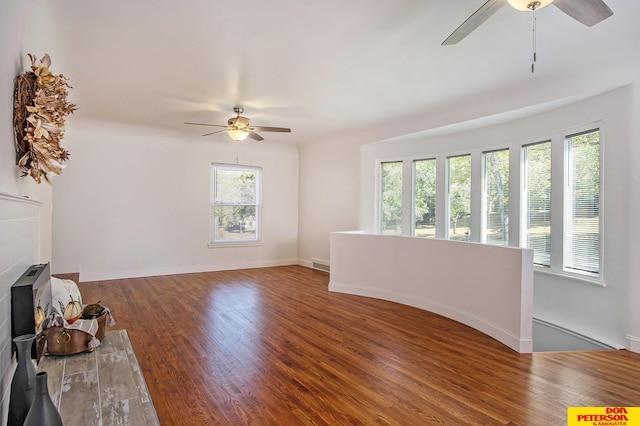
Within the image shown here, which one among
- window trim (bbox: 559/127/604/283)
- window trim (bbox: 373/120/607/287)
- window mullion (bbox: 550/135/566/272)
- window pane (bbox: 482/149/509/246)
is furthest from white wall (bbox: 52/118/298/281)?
window trim (bbox: 559/127/604/283)

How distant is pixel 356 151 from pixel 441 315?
3.43m

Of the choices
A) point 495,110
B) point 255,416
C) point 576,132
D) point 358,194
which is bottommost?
point 255,416

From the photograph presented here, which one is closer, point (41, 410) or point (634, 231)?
point (41, 410)

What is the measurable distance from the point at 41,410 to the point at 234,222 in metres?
6.32

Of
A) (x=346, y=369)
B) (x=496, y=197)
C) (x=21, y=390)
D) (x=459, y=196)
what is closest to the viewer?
(x=21, y=390)

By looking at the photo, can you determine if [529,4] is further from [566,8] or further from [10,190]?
[10,190]

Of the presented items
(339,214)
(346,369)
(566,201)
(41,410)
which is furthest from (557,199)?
(41,410)

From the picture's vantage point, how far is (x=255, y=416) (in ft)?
7.16

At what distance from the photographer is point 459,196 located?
5469mm

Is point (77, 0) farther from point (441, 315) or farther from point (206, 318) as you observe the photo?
point (441, 315)

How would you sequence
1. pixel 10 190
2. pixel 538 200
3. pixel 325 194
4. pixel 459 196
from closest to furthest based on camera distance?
pixel 10 190 → pixel 538 200 → pixel 459 196 → pixel 325 194

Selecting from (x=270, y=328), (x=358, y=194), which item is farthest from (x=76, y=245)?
(x=358, y=194)

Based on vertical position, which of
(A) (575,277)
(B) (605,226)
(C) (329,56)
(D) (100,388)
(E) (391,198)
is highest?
(C) (329,56)

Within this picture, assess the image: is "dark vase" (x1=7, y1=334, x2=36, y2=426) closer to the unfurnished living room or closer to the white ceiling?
the unfurnished living room
